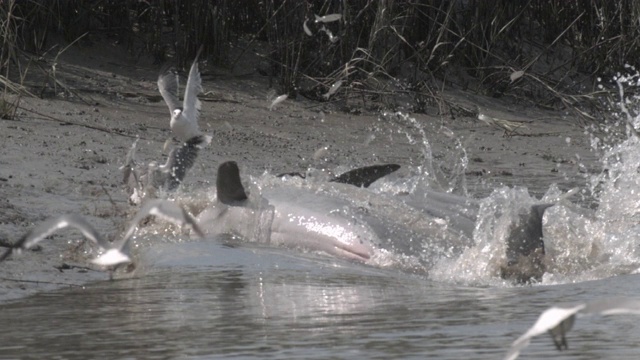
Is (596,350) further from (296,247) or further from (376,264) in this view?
(296,247)

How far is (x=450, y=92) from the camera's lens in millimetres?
12672

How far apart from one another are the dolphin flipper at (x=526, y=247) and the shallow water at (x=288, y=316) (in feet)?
0.91

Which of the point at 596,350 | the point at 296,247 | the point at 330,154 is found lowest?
the point at 596,350

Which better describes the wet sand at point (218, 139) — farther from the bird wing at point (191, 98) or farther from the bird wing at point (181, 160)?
the bird wing at point (191, 98)

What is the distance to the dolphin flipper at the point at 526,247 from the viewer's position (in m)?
6.07

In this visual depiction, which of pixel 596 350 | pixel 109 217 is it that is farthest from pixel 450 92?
pixel 596 350

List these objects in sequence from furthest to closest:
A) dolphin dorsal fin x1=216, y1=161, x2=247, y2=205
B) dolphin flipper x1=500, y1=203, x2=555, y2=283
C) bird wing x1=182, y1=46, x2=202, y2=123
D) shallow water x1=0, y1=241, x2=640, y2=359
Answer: bird wing x1=182, y1=46, x2=202, y2=123 → dolphin dorsal fin x1=216, y1=161, x2=247, y2=205 → dolphin flipper x1=500, y1=203, x2=555, y2=283 → shallow water x1=0, y1=241, x2=640, y2=359

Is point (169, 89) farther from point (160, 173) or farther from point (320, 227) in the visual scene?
point (320, 227)

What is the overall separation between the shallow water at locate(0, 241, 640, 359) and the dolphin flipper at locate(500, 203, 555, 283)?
28 centimetres

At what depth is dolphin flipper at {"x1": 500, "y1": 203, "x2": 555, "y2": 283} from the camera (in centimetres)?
607

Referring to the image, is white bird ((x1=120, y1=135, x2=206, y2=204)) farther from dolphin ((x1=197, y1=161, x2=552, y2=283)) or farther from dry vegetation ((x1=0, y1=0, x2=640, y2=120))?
dry vegetation ((x1=0, y1=0, x2=640, y2=120))

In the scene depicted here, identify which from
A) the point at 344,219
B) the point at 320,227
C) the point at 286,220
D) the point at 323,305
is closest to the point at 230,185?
the point at 286,220

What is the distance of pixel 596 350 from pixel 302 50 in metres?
7.86

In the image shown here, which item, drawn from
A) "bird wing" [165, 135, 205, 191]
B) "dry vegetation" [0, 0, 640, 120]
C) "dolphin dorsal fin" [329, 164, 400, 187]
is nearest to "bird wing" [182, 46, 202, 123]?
"bird wing" [165, 135, 205, 191]
